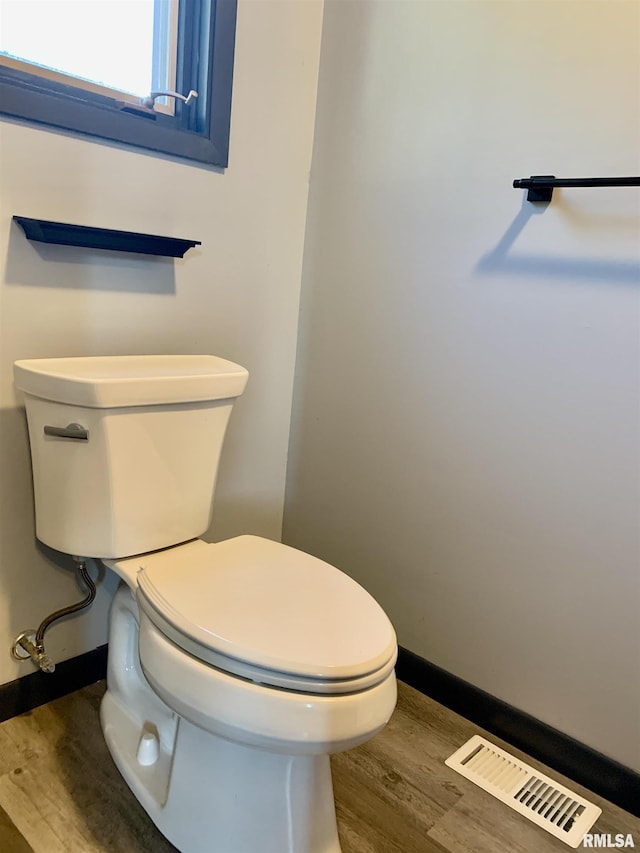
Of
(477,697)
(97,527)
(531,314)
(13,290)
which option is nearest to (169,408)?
(97,527)

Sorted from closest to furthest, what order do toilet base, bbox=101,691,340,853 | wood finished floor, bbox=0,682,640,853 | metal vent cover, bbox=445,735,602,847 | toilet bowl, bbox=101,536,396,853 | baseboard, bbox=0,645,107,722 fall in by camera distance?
toilet bowl, bbox=101,536,396,853 → toilet base, bbox=101,691,340,853 → wood finished floor, bbox=0,682,640,853 → metal vent cover, bbox=445,735,602,847 → baseboard, bbox=0,645,107,722

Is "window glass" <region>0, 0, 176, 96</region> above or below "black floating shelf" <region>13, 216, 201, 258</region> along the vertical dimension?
above

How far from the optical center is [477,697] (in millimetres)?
1439

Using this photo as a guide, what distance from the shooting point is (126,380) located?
1.10m

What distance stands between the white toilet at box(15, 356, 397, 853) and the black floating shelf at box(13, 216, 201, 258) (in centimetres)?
22

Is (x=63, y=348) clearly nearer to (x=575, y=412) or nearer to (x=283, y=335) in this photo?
(x=283, y=335)

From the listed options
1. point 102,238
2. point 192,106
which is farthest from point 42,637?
point 192,106

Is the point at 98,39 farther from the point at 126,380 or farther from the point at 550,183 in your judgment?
the point at 550,183

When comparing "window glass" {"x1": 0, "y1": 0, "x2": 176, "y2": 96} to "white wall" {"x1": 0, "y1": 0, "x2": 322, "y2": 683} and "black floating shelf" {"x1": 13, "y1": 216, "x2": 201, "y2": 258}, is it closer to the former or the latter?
"white wall" {"x1": 0, "y1": 0, "x2": 322, "y2": 683}

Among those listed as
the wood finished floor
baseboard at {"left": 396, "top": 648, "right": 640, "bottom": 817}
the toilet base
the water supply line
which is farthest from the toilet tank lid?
baseboard at {"left": 396, "top": 648, "right": 640, "bottom": 817}

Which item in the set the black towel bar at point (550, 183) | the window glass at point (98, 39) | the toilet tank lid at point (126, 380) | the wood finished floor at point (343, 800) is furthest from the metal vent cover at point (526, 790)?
the window glass at point (98, 39)

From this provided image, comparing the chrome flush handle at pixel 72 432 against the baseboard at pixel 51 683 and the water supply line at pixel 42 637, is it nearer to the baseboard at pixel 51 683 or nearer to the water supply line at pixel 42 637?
the water supply line at pixel 42 637

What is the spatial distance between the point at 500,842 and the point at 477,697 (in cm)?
32

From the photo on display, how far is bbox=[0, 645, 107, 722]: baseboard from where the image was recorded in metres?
1.32
